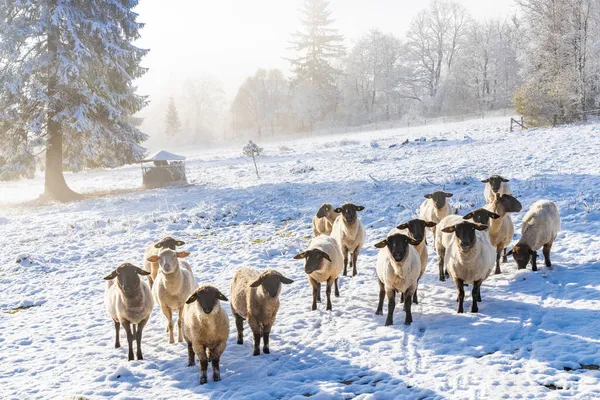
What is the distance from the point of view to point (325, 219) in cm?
1169

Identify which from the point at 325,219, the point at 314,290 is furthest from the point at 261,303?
the point at 325,219

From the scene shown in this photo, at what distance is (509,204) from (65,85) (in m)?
23.8

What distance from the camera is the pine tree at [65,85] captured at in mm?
22938

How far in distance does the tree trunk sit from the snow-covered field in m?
6.51

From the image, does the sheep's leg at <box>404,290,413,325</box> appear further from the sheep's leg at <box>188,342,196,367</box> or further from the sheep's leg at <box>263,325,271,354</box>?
the sheep's leg at <box>188,342,196,367</box>

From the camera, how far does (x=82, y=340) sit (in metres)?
7.70

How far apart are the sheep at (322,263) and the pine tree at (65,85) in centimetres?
1960

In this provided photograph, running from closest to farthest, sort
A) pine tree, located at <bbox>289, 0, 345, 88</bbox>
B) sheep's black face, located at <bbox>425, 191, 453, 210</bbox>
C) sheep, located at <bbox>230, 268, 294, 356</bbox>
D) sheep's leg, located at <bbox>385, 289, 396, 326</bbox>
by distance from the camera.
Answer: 1. sheep, located at <bbox>230, 268, 294, 356</bbox>
2. sheep's leg, located at <bbox>385, 289, 396, 326</bbox>
3. sheep's black face, located at <bbox>425, 191, 453, 210</bbox>
4. pine tree, located at <bbox>289, 0, 345, 88</bbox>

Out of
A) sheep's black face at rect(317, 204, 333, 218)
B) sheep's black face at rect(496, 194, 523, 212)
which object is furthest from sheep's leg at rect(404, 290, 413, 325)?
sheep's black face at rect(317, 204, 333, 218)

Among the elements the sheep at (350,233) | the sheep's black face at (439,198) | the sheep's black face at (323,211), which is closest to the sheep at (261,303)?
the sheep at (350,233)

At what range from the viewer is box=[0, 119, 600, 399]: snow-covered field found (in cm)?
564

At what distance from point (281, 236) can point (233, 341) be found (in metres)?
6.83

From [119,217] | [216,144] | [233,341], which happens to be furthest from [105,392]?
[216,144]

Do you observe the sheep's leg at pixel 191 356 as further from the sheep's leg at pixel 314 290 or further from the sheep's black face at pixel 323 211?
the sheep's black face at pixel 323 211
